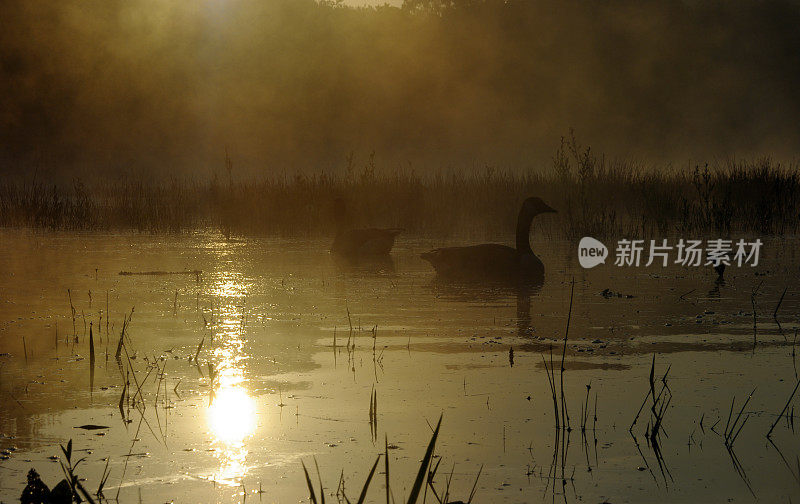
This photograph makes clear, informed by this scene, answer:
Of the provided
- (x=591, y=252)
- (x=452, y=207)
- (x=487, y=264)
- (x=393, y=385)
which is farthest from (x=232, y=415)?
Answer: (x=452, y=207)

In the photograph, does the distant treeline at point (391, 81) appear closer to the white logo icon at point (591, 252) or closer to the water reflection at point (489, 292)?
the white logo icon at point (591, 252)

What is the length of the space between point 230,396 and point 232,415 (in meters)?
0.44

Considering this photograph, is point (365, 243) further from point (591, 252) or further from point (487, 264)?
point (591, 252)

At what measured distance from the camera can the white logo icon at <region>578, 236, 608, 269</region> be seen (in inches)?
537

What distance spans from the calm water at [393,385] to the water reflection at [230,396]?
20 millimetres

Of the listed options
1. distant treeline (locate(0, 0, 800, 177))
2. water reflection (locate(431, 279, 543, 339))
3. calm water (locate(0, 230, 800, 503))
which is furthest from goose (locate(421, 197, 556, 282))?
distant treeline (locate(0, 0, 800, 177))

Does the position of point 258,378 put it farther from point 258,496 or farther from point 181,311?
point 181,311

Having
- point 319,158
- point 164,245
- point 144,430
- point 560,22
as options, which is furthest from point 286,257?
point 560,22

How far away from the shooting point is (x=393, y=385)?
5.90 metres

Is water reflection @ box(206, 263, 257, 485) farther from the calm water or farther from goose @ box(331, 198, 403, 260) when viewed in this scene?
goose @ box(331, 198, 403, 260)

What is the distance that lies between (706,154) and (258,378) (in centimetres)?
5709

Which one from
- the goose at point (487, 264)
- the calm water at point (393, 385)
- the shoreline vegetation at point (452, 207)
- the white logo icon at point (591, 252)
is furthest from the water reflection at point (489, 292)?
the shoreline vegetation at point (452, 207)

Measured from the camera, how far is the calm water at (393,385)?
423 cm

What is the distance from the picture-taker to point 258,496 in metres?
3.98
